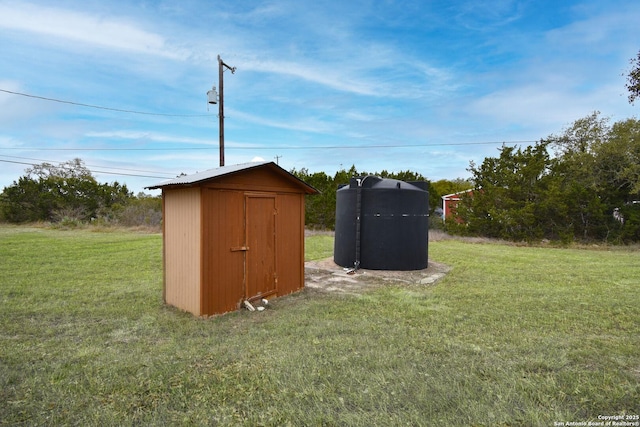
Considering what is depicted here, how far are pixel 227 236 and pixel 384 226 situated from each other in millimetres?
4141

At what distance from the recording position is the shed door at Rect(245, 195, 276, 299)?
485 centimetres

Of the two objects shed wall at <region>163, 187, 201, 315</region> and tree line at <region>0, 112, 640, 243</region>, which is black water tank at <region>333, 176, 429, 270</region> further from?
tree line at <region>0, 112, 640, 243</region>

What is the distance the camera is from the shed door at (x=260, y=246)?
15.9ft

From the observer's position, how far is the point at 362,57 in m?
10.6

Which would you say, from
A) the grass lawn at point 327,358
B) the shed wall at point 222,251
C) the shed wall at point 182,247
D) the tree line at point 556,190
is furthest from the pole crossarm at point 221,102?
the shed wall at point 222,251

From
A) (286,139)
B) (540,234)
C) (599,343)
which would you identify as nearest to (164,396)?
(599,343)

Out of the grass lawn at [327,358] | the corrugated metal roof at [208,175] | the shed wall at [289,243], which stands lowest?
the grass lawn at [327,358]

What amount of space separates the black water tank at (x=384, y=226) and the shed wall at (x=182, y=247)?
162 inches

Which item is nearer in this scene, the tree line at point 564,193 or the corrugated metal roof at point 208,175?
the corrugated metal roof at point 208,175

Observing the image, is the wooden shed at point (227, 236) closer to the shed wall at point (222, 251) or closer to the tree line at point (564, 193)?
the shed wall at point (222, 251)

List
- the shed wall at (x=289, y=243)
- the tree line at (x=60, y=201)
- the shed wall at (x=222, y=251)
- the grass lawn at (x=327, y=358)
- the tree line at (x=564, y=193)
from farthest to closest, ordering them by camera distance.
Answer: the tree line at (x=60, y=201) → the tree line at (x=564, y=193) → the shed wall at (x=289, y=243) → the shed wall at (x=222, y=251) → the grass lawn at (x=327, y=358)

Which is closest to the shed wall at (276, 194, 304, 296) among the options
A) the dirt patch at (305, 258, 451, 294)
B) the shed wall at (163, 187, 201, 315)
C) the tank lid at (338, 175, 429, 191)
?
the dirt patch at (305, 258, 451, 294)

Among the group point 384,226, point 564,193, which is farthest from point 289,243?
point 564,193

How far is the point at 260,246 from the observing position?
5.02 metres
